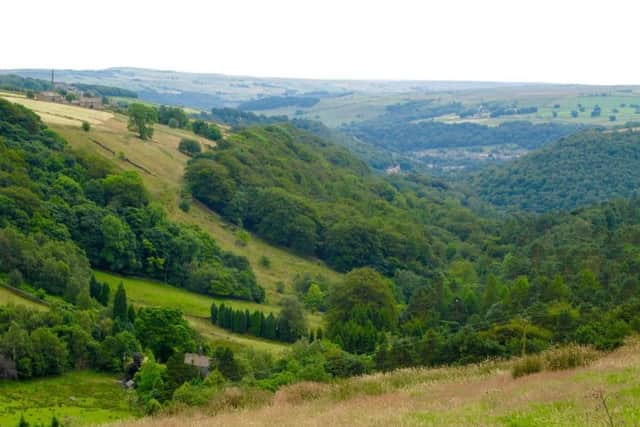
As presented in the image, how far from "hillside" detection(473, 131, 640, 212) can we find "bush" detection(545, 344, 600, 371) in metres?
152

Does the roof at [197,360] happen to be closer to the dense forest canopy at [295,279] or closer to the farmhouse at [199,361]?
the farmhouse at [199,361]

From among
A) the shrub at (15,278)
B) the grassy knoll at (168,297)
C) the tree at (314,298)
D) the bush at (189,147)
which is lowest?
the tree at (314,298)

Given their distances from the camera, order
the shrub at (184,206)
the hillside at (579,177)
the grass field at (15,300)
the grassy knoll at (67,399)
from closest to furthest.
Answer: the grassy knoll at (67,399), the grass field at (15,300), the shrub at (184,206), the hillside at (579,177)

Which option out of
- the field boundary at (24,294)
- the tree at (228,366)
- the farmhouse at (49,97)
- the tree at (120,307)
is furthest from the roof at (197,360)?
the farmhouse at (49,97)

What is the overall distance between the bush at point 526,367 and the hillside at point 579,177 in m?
154

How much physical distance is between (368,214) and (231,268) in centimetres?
4573

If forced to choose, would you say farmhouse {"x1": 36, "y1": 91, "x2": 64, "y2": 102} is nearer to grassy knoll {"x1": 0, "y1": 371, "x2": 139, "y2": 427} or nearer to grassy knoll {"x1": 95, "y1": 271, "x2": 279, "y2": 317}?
grassy knoll {"x1": 95, "y1": 271, "x2": 279, "y2": 317}

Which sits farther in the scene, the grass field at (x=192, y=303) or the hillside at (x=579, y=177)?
the hillside at (x=579, y=177)

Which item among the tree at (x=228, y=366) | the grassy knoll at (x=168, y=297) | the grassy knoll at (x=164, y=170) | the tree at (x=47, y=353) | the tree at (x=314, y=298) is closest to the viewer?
the tree at (x=228, y=366)

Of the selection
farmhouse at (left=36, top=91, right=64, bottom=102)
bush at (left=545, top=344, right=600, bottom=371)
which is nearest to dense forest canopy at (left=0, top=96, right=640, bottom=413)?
bush at (left=545, top=344, right=600, bottom=371)

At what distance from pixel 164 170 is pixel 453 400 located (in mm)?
99100

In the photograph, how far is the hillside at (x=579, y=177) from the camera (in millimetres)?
176375

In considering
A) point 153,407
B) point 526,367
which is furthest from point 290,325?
point 526,367

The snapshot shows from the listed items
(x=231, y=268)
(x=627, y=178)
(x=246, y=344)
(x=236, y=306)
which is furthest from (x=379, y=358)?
(x=627, y=178)
